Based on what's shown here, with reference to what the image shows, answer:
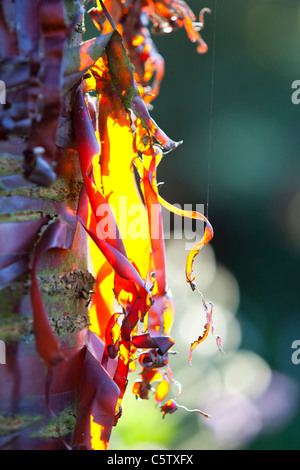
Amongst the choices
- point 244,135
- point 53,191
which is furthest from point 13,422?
point 244,135

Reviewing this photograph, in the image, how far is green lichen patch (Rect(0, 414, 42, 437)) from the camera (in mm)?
380

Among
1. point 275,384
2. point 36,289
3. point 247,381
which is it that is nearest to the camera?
point 36,289

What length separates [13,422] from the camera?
0.38 meters

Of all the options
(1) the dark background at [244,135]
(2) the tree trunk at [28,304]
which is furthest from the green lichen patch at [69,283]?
(1) the dark background at [244,135]

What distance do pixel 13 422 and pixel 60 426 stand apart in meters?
0.04

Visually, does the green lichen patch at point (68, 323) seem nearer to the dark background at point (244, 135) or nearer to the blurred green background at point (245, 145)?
the blurred green background at point (245, 145)

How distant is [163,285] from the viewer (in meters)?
0.48

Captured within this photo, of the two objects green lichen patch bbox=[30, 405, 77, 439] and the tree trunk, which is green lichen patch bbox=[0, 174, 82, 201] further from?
green lichen patch bbox=[30, 405, 77, 439]

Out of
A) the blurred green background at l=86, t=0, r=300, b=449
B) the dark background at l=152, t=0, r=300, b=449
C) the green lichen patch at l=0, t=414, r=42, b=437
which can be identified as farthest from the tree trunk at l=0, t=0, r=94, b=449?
the dark background at l=152, t=0, r=300, b=449

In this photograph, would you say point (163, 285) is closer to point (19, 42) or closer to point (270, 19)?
point (19, 42)

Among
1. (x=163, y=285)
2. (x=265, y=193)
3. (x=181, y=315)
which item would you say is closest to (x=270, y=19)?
(x=265, y=193)

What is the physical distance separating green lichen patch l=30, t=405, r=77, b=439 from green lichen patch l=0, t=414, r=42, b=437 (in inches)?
0.4

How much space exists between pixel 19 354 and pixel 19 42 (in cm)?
23

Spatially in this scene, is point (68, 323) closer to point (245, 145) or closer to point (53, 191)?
point (53, 191)
